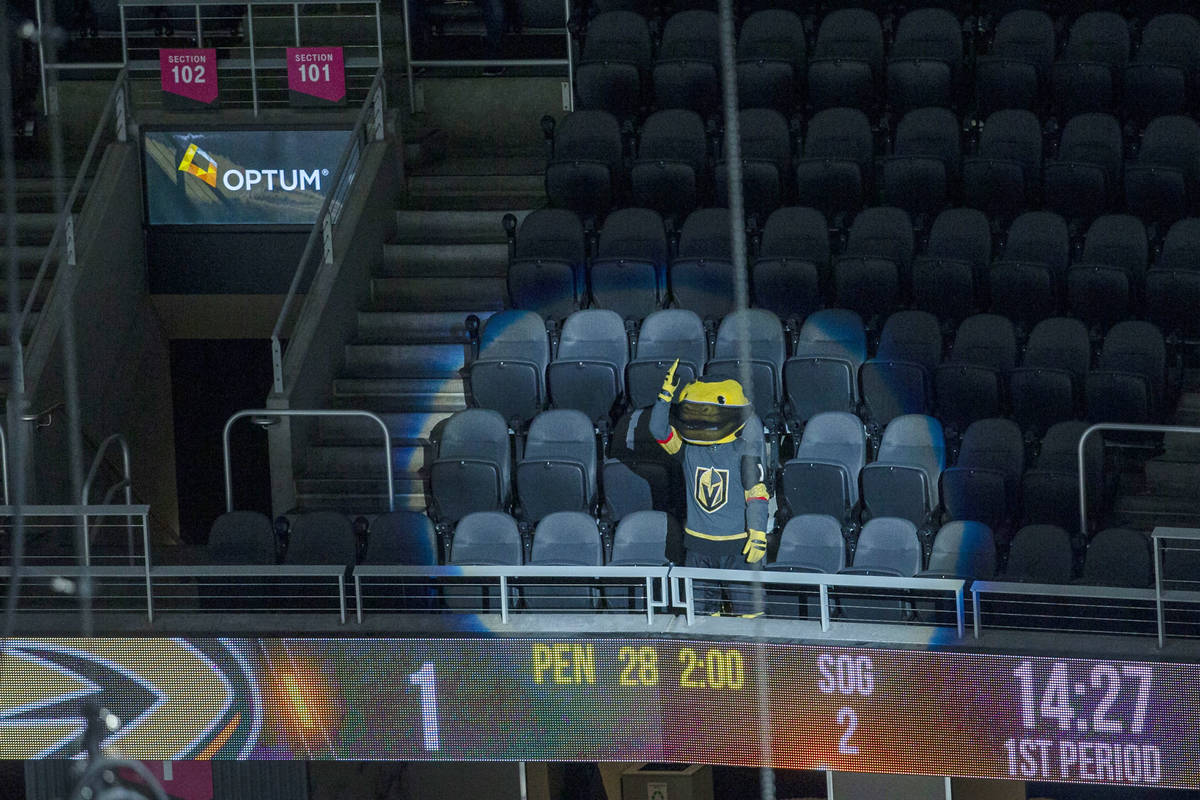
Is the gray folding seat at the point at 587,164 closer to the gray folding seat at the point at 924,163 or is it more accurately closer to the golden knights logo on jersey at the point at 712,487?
the gray folding seat at the point at 924,163

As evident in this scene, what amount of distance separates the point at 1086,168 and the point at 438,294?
12.4 ft

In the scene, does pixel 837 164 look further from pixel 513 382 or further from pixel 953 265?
pixel 513 382

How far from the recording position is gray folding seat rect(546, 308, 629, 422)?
949cm

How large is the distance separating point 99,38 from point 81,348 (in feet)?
9.96

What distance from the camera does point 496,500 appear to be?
9.05m

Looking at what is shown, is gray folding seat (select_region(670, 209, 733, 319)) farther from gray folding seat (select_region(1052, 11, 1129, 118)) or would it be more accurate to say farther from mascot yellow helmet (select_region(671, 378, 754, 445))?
gray folding seat (select_region(1052, 11, 1129, 118))

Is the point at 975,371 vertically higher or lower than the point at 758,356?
lower

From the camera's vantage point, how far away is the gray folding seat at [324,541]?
871 centimetres

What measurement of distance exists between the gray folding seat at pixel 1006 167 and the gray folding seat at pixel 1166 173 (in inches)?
21.2

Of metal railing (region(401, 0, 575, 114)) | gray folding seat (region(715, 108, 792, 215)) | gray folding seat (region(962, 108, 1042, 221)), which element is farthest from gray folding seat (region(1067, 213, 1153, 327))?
metal railing (region(401, 0, 575, 114))

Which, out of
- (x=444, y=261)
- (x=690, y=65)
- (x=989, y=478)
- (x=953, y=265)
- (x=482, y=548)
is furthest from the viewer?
(x=690, y=65)

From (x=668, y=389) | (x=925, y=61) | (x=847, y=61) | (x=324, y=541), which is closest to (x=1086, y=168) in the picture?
(x=925, y=61)

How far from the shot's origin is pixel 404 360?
10.6 metres

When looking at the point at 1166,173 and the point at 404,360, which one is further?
the point at 404,360
